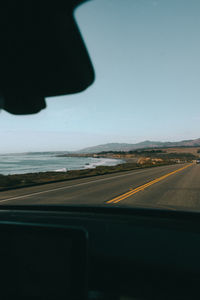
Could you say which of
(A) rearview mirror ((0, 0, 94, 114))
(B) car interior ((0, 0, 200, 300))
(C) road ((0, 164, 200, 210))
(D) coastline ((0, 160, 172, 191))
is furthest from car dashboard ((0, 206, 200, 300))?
(D) coastline ((0, 160, 172, 191))

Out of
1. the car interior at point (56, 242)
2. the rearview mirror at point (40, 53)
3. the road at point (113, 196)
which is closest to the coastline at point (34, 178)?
the road at point (113, 196)

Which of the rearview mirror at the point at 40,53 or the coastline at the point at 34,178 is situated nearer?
the rearview mirror at the point at 40,53

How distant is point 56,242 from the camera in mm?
1216

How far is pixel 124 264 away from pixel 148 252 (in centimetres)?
33

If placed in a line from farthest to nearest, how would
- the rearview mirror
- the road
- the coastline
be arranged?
the coastline
the road
the rearview mirror

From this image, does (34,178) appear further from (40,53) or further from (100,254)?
(40,53)

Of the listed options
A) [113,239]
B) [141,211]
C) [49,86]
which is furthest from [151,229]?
[49,86]

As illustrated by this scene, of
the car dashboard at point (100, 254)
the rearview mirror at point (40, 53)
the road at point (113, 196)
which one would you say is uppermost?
the rearview mirror at point (40, 53)

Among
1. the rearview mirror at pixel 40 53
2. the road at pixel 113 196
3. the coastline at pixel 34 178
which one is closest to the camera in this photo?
the rearview mirror at pixel 40 53

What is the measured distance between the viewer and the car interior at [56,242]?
1.14 m

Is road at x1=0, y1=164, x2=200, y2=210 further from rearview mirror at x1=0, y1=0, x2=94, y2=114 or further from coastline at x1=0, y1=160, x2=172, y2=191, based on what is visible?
rearview mirror at x1=0, y1=0, x2=94, y2=114

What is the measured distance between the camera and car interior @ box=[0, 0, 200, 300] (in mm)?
1142

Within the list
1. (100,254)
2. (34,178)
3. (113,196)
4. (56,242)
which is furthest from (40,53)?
(34,178)

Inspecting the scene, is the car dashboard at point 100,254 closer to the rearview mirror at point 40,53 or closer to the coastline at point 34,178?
the rearview mirror at point 40,53
